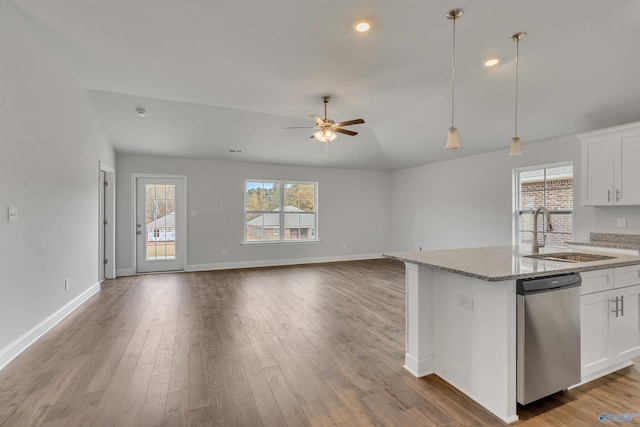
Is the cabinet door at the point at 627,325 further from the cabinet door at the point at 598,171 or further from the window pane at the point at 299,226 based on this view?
the window pane at the point at 299,226

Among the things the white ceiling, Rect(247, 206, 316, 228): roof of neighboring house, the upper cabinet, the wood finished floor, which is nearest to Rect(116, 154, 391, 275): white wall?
Rect(247, 206, 316, 228): roof of neighboring house

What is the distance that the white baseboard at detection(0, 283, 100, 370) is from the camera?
2564 millimetres

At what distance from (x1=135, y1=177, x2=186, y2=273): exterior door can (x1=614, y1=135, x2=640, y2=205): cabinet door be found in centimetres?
720

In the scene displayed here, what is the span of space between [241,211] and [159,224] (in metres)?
1.71

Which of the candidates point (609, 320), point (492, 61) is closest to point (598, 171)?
point (492, 61)

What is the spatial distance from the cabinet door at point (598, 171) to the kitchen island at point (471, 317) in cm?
213

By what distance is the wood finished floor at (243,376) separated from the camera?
191 cm

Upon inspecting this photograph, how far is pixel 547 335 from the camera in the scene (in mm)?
1937

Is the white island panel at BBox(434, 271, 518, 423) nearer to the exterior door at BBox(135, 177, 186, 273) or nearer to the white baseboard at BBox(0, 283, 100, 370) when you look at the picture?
the white baseboard at BBox(0, 283, 100, 370)

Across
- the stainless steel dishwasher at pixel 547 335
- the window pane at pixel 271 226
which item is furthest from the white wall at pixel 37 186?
the stainless steel dishwasher at pixel 547 335

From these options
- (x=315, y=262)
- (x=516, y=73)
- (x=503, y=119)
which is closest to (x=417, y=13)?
(x=516, y=73)

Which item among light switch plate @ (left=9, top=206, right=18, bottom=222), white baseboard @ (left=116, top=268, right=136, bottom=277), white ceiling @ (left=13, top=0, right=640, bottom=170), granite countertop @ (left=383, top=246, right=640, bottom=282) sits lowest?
white baseboard @ (left=116, top=268, right=136, bottom=277)

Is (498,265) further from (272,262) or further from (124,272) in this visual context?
(124,272)

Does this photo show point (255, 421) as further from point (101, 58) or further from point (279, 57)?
point (101, 58)
